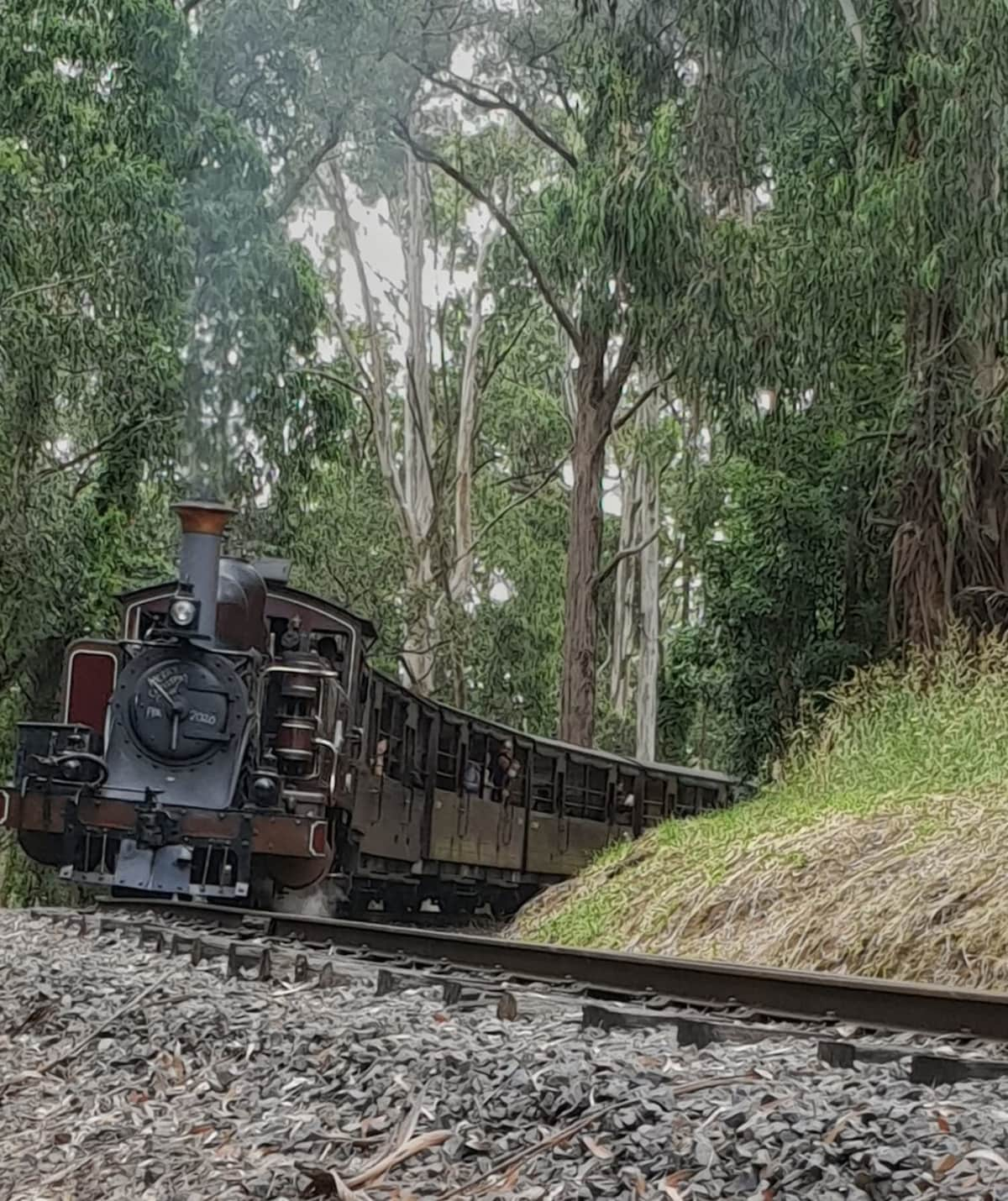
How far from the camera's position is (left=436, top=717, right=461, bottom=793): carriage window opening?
1566 centimetres

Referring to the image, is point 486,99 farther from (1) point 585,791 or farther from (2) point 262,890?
(2) point 262,890

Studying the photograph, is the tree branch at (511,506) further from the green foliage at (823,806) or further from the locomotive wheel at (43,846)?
the locomotive wheel at (43,846)

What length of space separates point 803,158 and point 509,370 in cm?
2022

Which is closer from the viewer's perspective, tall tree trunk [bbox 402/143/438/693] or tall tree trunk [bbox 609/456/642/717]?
tall tree trunk [bbox 402/143/438/693]

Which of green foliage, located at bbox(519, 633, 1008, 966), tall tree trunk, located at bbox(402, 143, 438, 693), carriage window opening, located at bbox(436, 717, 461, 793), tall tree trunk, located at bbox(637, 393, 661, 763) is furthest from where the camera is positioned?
tall tree trunk, located at bbox(637, 393, 661, 763)

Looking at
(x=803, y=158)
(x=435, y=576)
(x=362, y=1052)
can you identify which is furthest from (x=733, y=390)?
(x=435, y=576)

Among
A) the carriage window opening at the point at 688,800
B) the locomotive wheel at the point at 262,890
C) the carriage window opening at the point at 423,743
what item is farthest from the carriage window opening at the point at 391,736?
the carriage window opening at the point at 688,800

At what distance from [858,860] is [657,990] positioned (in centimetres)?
328

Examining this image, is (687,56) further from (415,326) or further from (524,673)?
(524,673)

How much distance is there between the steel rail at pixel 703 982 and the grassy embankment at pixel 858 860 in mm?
1532

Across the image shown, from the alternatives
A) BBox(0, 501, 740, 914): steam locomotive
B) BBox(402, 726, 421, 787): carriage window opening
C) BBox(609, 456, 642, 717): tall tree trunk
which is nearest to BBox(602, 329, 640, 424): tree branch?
BBox(402, 726, 421, 787): carriage window opening

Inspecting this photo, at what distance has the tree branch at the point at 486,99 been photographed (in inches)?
923

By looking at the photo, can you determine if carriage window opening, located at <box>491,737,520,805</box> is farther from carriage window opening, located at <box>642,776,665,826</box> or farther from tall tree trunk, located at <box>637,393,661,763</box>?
tall tree trunk, located at <box>637,393,661,763</box>

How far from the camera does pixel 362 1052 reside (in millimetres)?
4902
